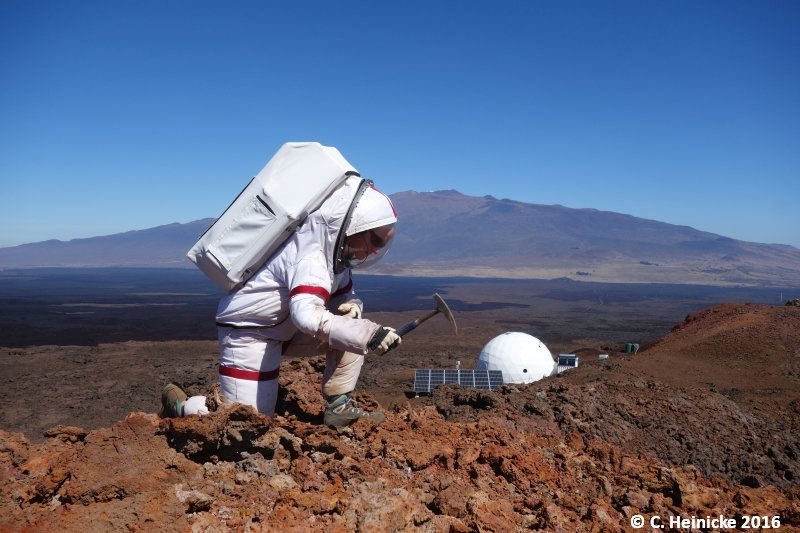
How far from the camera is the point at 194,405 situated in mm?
3896

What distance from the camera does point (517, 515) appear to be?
3.03m

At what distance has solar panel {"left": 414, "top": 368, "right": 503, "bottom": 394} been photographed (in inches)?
528

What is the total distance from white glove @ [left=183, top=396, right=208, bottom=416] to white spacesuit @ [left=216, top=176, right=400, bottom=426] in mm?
159

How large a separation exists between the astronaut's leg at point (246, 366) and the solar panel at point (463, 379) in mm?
9371

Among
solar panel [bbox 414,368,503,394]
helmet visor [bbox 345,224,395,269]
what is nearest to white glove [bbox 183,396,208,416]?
helmet visor [bbox 345,224,395,269]

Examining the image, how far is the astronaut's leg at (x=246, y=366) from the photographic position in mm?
4012

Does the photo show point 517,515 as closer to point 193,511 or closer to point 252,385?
point 193,511

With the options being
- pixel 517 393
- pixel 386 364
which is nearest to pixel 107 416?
pixel 386 364

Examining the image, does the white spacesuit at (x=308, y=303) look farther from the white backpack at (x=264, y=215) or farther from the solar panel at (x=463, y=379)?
the solar panel at (x=463, y=379)

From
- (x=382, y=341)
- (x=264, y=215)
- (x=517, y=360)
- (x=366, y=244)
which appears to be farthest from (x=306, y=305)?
(x=517, y=360)

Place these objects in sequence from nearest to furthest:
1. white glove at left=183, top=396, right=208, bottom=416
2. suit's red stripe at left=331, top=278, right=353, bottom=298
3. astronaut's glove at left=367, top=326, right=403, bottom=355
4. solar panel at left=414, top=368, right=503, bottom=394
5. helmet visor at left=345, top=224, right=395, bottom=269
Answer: astronaut's glove at left=367, top=326, right=403, bottom=355, white glove at left=183, top=396, right=208, bottom=416, helmet visor at left=345, top=224, right=395, bottom=269, suit's red stripe at left=331, top=278, right=353, bottom=298, solar panel at left=414, top=368, right=503, bottom=394

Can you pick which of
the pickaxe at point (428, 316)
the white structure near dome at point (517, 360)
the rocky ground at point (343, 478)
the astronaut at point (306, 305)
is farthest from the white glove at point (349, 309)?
the white structure near dome at point (517, 360)

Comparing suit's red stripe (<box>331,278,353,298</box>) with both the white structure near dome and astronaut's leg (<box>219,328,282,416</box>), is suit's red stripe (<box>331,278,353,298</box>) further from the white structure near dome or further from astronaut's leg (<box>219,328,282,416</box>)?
the white structure near dome

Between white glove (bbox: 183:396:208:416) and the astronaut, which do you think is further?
white glove (bbox: 183:396:208:416)
